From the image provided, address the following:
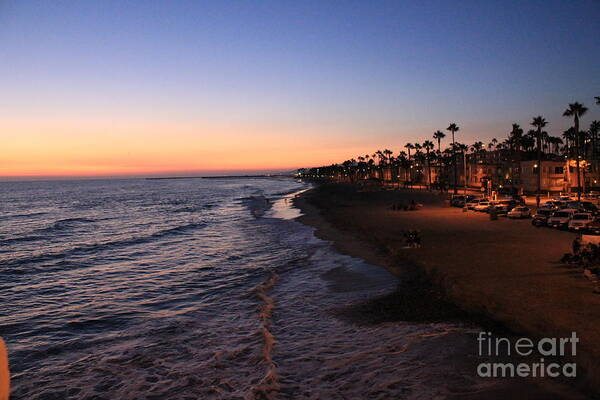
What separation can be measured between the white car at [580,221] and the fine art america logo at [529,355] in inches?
799

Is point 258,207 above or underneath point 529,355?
underneath

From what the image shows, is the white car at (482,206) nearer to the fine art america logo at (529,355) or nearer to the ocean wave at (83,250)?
the ocean wave at (83,250)

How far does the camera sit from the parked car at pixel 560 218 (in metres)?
30.2

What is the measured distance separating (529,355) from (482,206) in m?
39.5

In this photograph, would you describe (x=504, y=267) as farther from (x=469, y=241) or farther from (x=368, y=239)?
(x=368, y=239)

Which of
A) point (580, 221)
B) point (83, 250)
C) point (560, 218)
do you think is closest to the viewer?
point (580, 221)

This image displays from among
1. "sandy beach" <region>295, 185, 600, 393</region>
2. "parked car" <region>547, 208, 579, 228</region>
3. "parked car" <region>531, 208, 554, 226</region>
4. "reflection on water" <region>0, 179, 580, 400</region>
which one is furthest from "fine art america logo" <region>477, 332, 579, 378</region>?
"parked car" <region>531, 208, 554, 226</region>

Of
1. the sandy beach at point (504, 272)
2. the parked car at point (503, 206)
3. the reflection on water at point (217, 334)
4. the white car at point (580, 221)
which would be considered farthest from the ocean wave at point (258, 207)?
the white car at point (580, 221)

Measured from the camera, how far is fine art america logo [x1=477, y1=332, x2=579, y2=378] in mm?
10328

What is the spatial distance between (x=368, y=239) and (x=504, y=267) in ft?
45.9

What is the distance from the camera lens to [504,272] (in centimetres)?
1823

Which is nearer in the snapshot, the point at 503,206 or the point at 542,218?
the point at 542,218

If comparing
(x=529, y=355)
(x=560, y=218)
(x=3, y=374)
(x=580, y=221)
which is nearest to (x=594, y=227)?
(x=580, y=221)

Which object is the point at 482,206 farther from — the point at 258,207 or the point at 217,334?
the point at 258,207
